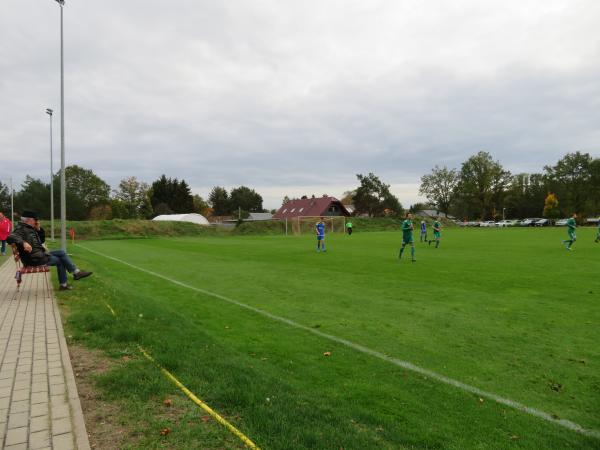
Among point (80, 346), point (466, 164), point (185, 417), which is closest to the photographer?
point (185, 417)

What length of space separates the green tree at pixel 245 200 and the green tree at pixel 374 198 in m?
43.7

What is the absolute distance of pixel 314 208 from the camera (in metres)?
90.3

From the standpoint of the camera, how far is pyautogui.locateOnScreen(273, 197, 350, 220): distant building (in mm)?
87619

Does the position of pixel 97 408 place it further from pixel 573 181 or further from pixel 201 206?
pixel 201 206

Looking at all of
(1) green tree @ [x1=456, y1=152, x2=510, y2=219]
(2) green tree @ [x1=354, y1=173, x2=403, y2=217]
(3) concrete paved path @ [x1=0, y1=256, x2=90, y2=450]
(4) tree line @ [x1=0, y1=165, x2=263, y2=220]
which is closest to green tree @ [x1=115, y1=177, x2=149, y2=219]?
(4) tree line @ [x1=0, y1=165, x2=263, y2=220]

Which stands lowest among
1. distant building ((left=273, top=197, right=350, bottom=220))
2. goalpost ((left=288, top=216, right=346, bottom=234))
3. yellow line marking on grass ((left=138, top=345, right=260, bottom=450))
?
yellow line marking on grass ((left=138, top=345, right=260, bottom=450))

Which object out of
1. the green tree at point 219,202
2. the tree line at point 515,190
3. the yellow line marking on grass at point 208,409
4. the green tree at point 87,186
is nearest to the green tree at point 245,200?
the green tree at point 219,202

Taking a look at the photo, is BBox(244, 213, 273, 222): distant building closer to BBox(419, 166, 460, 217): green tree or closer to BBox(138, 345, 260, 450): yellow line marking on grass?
BBox(419, 166, 460, 217): green tree

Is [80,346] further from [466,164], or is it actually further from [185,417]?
[466,164]

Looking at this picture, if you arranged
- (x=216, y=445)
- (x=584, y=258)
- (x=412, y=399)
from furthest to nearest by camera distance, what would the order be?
(x=584, y=258) → (x=412, y=399) → (x=216, y=445)

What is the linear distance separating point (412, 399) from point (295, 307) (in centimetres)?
464

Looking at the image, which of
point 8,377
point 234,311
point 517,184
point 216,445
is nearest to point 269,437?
point 216,445

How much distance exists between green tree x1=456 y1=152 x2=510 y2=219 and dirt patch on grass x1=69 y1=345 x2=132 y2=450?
107m

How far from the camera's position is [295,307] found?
28.3ft
